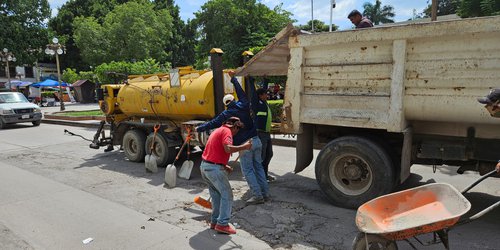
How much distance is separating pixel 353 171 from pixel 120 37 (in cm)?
3520

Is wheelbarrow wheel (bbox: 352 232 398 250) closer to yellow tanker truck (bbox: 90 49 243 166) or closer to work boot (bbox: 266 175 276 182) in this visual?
work boot (bbox: 266 175 276 182)

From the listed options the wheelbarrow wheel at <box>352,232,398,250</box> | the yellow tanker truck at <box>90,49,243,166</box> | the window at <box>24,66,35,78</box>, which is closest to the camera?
the wheelbarrow wheel at <box>352,232,398,250</box>

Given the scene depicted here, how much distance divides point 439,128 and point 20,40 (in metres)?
37.1

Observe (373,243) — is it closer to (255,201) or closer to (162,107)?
(255,201)

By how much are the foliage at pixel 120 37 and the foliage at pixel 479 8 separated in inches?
1038

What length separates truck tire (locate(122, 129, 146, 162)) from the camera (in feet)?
28.0

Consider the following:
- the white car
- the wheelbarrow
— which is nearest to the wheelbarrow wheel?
the wheelbarrow

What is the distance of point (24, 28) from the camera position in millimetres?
34219

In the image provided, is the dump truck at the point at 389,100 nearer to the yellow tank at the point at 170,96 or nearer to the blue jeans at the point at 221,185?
the blue jeans at the point at 221,185

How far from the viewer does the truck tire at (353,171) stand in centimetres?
474

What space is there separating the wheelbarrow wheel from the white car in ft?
58.9

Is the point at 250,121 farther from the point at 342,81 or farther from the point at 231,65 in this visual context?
the point at 231,65

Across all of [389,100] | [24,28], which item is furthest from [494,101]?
[24,28]

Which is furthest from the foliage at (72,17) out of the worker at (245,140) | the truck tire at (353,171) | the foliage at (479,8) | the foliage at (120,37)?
the truck tire at (353,171)
